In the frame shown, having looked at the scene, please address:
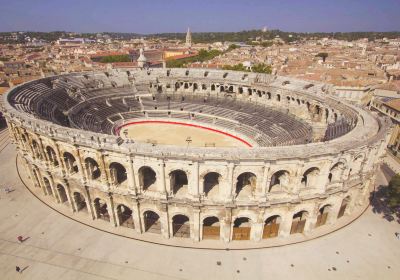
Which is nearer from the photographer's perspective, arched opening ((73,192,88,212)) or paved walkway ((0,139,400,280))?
paved walkway ((0,139,400,280))

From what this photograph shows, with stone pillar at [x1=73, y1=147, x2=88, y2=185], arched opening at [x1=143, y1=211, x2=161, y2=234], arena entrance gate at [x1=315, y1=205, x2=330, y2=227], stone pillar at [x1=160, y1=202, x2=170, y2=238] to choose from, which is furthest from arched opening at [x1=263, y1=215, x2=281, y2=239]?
stone pillar at [x1=73, y1=147, x2=88, y2=185]

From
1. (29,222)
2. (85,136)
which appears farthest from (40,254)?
(85,136)

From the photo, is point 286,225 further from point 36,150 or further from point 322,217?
point 36,150

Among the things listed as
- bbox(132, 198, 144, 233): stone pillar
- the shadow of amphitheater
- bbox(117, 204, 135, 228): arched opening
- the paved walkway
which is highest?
bbox(132, 198, 144, 233): stone pillar

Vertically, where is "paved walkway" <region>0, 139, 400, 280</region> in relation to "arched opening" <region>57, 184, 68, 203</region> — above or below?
below

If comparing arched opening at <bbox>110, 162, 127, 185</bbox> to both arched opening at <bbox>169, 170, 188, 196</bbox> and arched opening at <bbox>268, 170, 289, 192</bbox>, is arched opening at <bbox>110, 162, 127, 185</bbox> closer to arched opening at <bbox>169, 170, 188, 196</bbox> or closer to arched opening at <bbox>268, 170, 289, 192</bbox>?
arched opening at <bbox>169, 170, 188, 196</bbox>

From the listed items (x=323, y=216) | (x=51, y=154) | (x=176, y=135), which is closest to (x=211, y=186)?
(x=323, y=216)

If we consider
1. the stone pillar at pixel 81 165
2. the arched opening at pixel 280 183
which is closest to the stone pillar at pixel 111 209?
the stone pillar at pixel 81 165
